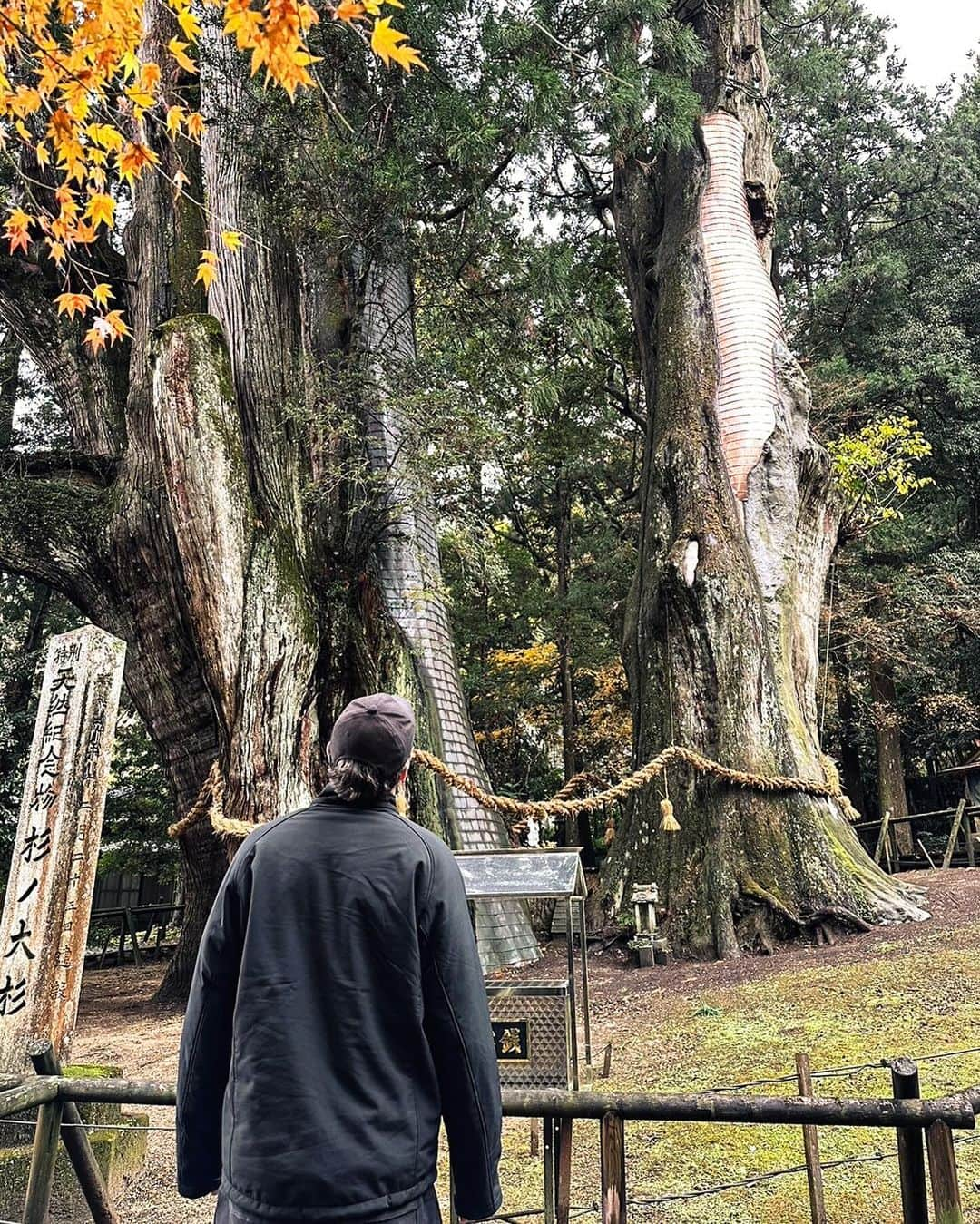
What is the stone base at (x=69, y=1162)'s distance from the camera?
353cm

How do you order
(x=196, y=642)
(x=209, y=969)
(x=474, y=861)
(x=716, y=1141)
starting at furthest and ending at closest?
(x=196, y=642) < (x=474, y=861) < (x=716, y=1141) < (x=209, y=969)

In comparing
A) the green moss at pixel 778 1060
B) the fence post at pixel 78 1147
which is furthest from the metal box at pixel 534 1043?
the fence post at pixel 78 1147

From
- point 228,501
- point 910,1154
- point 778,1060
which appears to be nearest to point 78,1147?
point 910,1154

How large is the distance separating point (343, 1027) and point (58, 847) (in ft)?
9.46

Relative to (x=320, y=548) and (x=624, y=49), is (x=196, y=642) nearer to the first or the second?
(x=320, y=548)

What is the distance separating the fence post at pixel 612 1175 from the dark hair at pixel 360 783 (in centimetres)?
102

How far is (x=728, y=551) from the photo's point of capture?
8219 millimetres

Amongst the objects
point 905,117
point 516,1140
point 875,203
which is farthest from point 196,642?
point 905,117

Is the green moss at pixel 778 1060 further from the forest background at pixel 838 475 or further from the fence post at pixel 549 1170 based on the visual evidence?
the forest background at pixel 838 475

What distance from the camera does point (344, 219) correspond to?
7098 millimetres

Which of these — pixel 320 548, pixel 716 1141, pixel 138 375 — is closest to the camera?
pixel 716 1141

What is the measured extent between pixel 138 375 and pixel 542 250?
3367mm

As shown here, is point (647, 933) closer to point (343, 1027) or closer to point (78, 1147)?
point (78, 1147)

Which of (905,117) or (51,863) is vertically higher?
(905,117)
